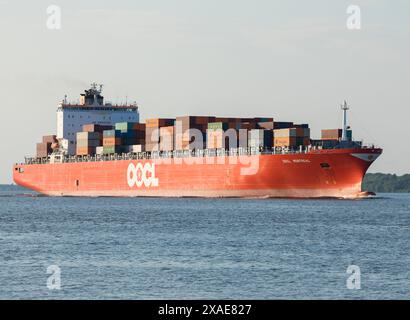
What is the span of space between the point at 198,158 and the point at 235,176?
4.76 metres

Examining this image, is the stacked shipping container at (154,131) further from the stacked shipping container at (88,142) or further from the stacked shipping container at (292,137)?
the stacked shipping container at (292,137)

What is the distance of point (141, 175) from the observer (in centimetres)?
8400

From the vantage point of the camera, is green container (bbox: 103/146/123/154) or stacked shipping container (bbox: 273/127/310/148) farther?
green container (bbox: 103/146/123/154)

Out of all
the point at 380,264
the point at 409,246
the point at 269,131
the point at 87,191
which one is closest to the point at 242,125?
the point at 269,131

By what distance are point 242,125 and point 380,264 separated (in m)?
48.0

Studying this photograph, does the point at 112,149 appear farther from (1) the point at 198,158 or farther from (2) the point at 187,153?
(1) the point at 198,158

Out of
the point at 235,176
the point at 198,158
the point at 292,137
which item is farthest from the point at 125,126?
the point at 292,137

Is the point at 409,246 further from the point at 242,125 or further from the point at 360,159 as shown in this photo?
the point at 242,125

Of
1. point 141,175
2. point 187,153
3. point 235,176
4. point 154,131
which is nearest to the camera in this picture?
point 235,176

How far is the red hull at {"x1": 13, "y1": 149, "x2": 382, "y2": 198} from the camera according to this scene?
6788 centimetres

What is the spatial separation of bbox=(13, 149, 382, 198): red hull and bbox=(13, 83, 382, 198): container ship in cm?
8

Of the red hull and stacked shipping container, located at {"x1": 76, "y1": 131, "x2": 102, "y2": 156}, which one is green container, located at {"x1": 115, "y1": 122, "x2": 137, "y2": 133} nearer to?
the red hull

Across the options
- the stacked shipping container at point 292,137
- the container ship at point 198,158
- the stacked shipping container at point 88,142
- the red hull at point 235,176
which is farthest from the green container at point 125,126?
the stacked shipping container at point 292,137

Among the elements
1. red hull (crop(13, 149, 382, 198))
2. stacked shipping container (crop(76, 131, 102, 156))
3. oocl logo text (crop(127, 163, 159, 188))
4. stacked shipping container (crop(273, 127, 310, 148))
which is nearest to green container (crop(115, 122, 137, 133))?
red hull (crop(13, 149, 382, 198))
